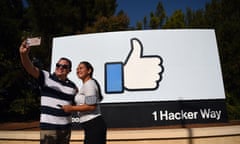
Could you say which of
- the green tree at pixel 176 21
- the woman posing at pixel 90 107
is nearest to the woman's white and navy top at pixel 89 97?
the woman posing at pixel 90 107

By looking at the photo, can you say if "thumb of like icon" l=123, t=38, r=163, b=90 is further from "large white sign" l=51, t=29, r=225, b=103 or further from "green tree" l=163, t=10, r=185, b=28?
"green tree" l=163, t=10, r=185, b=28

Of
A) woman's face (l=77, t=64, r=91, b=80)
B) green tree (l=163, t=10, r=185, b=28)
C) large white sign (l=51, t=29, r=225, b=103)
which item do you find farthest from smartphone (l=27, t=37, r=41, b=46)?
green tree (l=163, t=10, r=185, b=28)

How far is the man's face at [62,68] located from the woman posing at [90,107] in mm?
119

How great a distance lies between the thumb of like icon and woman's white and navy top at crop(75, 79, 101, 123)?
5.82m

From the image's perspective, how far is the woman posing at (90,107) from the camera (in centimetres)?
258

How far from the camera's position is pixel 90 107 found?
2551 mm

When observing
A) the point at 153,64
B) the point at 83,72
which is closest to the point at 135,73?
the point at 153,64

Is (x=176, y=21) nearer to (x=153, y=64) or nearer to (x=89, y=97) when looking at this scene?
(x=153, y=64)

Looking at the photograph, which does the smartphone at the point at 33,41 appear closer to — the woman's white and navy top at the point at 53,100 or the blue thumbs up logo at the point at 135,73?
the woman's white and navy top at the point at 53,100

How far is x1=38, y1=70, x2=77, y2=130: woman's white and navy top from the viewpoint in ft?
8.61

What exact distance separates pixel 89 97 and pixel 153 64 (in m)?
6.10

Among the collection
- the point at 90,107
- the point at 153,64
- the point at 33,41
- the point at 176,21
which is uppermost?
the point at 176,21

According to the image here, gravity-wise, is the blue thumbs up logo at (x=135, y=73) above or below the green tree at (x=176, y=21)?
below

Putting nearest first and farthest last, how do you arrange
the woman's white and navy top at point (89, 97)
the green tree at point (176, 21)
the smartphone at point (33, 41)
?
the smartphone at point (33, 41) < the woman's white and navy top at point (89, 97) < the green tree at point (176, 21)
